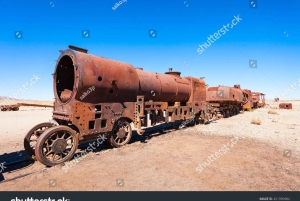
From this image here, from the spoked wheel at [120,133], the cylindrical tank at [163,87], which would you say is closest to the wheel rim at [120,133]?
the spoked wheel at [120,133]

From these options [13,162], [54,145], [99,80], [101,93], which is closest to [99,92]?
[101,93]

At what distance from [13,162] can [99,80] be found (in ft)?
12.5

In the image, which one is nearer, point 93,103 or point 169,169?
point 169,169

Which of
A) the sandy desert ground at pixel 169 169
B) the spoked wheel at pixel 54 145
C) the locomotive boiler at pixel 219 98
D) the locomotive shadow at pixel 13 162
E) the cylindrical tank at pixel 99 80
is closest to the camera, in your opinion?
the sandy desert ground at pixel 169 169

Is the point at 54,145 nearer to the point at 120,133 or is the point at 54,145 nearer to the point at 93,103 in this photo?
the point at 93,103

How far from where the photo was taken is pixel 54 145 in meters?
5.30

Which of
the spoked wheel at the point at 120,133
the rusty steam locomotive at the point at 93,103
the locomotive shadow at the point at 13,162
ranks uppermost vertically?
the rusty steam locomotive at the point at 93,103

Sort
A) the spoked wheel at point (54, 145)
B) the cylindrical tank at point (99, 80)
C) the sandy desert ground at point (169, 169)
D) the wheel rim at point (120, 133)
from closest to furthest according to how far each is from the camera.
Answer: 1. the sandy desert ground at point (169, 169)
2. the spoked wheel at point (54, 145)
3. the cylindrical tank at point (99, 80)
4. the wheel rim at point (120, 133)

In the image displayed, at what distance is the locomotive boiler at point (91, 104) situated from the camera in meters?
5.56

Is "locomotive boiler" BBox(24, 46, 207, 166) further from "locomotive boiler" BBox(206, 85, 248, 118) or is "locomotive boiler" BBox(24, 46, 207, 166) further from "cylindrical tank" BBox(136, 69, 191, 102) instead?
"locomotive boiler" BBox(206, 85, 248, 118)

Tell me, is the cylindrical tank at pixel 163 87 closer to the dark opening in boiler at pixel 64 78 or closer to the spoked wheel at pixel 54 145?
the dark opening in boiler at pixel 64 78

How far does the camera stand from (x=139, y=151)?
21.8 feet
